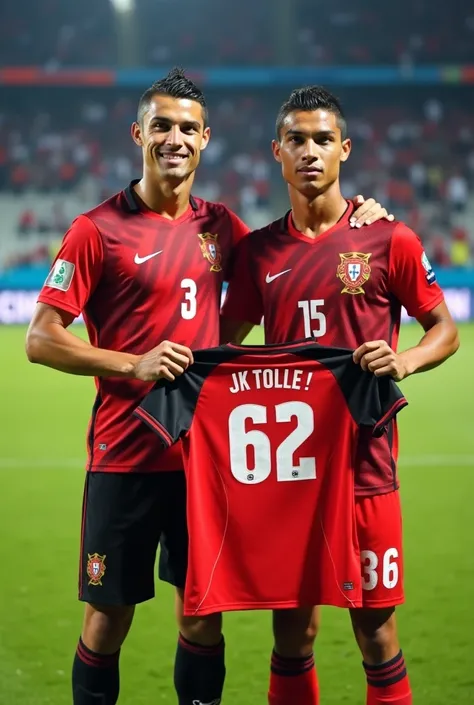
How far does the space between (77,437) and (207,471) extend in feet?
18.8

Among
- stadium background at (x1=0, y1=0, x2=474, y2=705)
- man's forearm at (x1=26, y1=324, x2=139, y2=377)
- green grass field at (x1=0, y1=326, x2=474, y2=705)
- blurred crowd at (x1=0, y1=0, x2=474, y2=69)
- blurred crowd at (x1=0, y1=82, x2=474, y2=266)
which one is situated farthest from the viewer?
blurred crowd at (x1=0, y1=0, x2=474, y2=69)

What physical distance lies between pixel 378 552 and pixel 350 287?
2.76ft

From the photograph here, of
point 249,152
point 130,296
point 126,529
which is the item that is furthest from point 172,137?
point 249,152

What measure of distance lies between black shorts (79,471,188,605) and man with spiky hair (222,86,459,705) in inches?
18.5

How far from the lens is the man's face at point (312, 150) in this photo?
3.24 m

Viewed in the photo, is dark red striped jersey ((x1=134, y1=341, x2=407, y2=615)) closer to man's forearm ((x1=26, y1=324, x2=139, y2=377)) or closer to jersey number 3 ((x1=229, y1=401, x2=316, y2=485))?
jersey number 3 ((x1=229, y1=401, x2=316, y2=485))

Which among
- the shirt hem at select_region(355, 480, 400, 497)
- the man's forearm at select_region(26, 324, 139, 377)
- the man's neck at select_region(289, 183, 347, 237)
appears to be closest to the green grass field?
the shirt hem at select_region(355, 480, 400, 497)

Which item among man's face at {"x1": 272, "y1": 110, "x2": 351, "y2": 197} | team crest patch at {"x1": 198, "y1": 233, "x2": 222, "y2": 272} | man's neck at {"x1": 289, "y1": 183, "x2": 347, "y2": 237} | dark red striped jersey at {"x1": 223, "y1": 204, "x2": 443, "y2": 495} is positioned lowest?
dark red striped jersey at {"x1": 223, "y1": 204, "x2": 443, "y2": 495}

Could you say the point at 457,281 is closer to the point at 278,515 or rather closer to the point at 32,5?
the point at 278,515

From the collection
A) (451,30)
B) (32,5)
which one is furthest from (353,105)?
(32,5)

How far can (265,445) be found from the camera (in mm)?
3068

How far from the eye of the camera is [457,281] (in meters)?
16.8

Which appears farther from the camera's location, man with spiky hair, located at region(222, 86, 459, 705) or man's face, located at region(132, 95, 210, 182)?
man's face, located at region(132, 95, 210, 182)

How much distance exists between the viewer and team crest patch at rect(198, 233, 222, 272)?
10.9 ft
